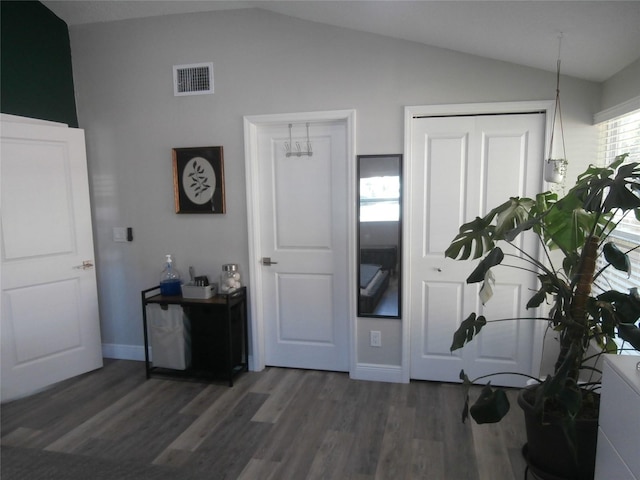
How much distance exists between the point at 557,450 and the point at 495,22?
212 cm

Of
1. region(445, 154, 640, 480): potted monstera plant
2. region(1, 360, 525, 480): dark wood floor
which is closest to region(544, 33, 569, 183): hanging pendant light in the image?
region(445, 154, 640, 480): potted monstera plant

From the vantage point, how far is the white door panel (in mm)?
3143

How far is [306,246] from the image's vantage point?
3250mm

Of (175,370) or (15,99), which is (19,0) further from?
(175,370)

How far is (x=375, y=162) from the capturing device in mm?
2984

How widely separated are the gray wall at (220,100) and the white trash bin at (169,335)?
40cm

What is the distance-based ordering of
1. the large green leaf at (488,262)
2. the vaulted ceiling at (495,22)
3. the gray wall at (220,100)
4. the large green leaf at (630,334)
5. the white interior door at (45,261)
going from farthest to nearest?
the white interior door at (45,261)
the gray wall at (220,100)
the vaulted ceiling at (495,22)
the large green leaf at (488,262)
the large green leaf at (630,334)

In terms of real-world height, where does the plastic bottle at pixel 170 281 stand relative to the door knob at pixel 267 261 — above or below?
below

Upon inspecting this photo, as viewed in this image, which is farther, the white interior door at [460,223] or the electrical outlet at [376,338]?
the electrical outlet at [376,338]

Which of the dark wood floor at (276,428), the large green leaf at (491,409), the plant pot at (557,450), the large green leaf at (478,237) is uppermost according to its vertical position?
the large green leaf at (478,237)

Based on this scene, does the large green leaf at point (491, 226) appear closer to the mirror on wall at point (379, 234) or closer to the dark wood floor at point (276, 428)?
the mirror on wall at point (379, 234)

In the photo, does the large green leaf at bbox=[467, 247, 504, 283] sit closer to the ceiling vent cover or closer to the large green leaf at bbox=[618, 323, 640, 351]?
the large green leaf at bbox=[618, 323, 640, 351]

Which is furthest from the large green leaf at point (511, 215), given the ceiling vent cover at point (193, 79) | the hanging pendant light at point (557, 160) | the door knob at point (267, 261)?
the ceiling vent cover at point (193, 79)

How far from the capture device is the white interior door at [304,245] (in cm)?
314
